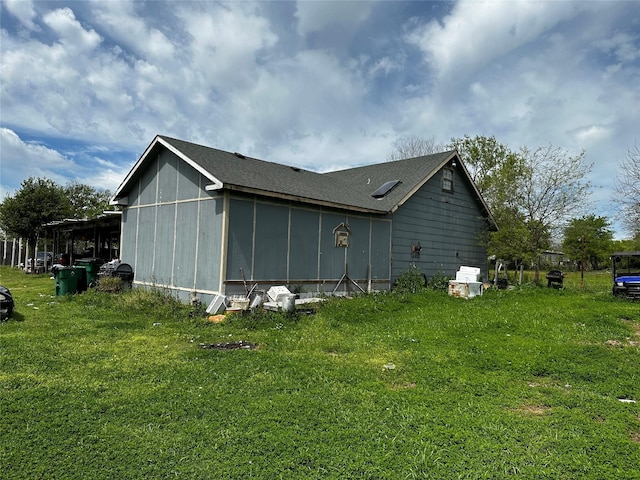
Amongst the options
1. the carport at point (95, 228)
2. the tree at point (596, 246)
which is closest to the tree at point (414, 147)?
the tree at point (596, 246)

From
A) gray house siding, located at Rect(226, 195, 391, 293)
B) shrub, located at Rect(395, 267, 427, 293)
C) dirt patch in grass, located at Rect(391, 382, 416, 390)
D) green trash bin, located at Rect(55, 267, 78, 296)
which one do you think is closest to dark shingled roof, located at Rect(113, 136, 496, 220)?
gray house siding, located at Rect(226, 195, 391, 293)

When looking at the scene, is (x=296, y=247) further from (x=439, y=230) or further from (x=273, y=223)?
(x=439, y=230)

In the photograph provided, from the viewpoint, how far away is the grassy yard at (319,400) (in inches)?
120

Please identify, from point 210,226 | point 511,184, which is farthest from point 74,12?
point 511,184

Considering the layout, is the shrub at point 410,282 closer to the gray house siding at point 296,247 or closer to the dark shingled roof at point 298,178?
the gray house siding at point 296,247

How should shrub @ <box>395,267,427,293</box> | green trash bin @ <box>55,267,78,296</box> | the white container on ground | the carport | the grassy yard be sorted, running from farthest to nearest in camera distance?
the carport < shrub @ <box>395,267,427,293</box> < the white container on ground < green trash bin @ <box>55,267,78,296</box> < the grassy yard

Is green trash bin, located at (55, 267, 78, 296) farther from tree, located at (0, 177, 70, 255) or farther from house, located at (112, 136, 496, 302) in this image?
tree, located at (0, 177, 70, 255)

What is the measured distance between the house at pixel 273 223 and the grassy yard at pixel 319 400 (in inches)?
89.4

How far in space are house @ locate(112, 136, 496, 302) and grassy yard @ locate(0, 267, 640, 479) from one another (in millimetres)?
2270

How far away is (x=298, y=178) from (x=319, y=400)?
9699mm

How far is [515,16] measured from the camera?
8.91 m

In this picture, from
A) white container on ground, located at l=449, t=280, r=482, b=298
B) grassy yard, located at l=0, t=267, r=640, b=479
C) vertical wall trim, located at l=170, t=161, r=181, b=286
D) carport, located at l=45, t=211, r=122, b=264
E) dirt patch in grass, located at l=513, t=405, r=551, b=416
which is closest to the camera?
grassy yard, located at l=0, t=267, r=640, b=479

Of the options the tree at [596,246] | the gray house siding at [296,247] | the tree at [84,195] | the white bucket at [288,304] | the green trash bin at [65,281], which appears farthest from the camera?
the tree at [84,195]

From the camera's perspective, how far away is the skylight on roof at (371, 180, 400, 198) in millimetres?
14591
